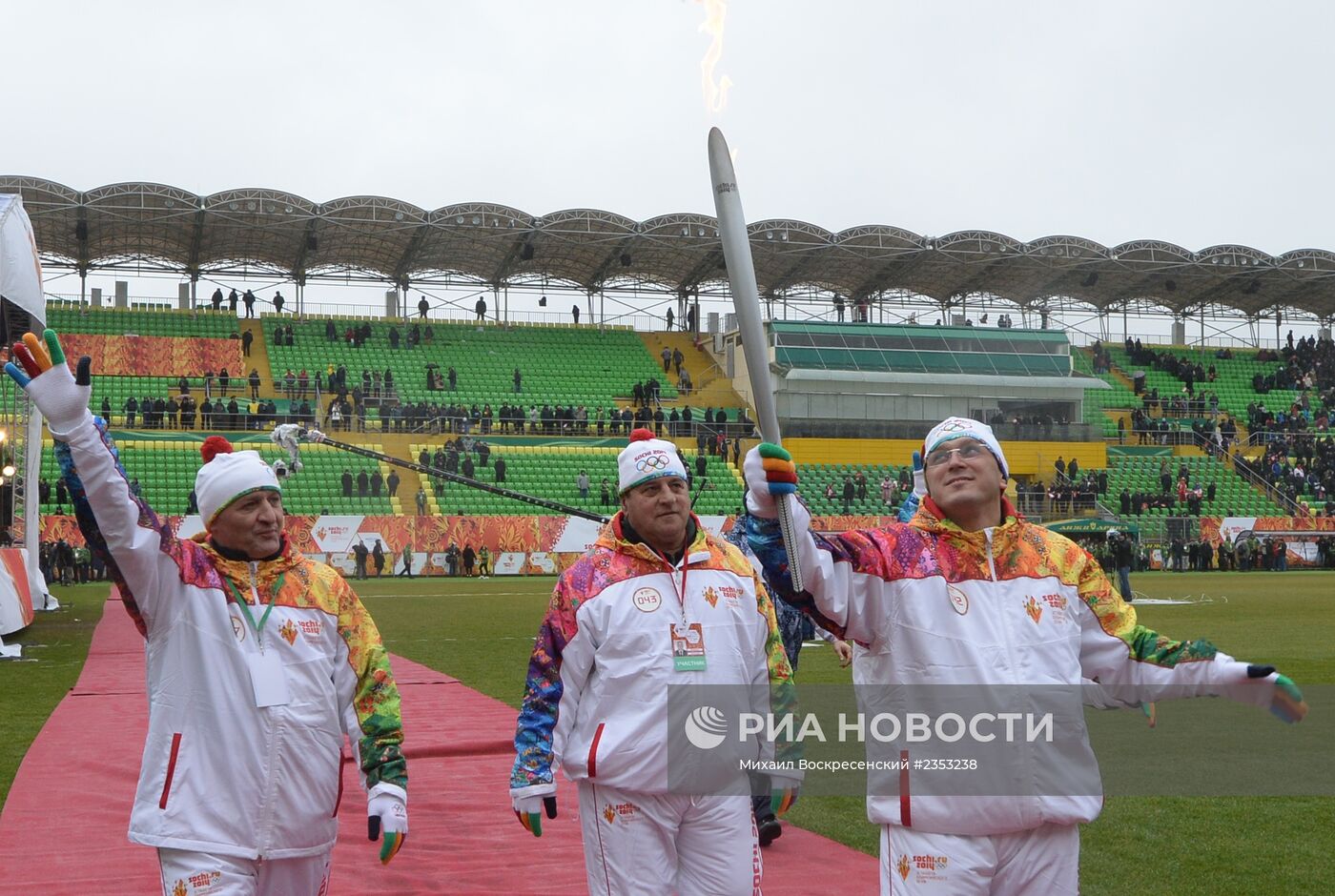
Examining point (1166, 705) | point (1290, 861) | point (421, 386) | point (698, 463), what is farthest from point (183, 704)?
point (421, 386)

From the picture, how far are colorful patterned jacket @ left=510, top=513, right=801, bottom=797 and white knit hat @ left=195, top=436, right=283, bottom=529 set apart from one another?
0.88 meters

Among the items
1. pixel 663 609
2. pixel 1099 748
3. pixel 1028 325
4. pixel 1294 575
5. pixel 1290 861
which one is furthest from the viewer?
pixel 1028 325

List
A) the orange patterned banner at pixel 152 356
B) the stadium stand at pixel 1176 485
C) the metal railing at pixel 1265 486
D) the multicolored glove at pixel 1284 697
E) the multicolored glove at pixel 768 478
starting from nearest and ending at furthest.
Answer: the multicolored glove at pixel 768 478 → the multicolored glove at pixel 1284 697 → the stadium stand at pixel 1176 485 → the orange patterned banner at pixel 152 356 → the metal railing at pixel 1265 486

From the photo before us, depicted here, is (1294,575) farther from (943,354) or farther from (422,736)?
(422,736)

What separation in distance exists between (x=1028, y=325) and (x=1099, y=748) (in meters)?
42.3

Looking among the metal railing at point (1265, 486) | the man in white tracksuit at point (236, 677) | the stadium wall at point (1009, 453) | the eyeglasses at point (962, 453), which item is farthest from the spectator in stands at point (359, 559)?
the eyeglasses at point (962, 453)

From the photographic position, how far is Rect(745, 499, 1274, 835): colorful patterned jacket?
10.4 feet

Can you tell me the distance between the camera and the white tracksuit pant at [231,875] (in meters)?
3.23

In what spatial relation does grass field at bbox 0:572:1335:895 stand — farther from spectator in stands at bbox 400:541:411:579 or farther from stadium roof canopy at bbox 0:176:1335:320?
stadium roof canopy at bbox 0:176:1335:320

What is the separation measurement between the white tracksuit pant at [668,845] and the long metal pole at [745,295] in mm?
902

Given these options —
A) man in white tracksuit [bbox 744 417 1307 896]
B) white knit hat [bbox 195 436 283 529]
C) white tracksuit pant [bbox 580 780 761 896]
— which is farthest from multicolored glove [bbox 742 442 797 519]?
white knit hat [bbox 195 436 283 529]

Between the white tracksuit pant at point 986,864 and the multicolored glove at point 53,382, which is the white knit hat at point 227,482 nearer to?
the multicolored glove at point 53,382

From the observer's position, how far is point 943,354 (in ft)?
149

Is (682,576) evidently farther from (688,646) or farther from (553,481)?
(553,481)
